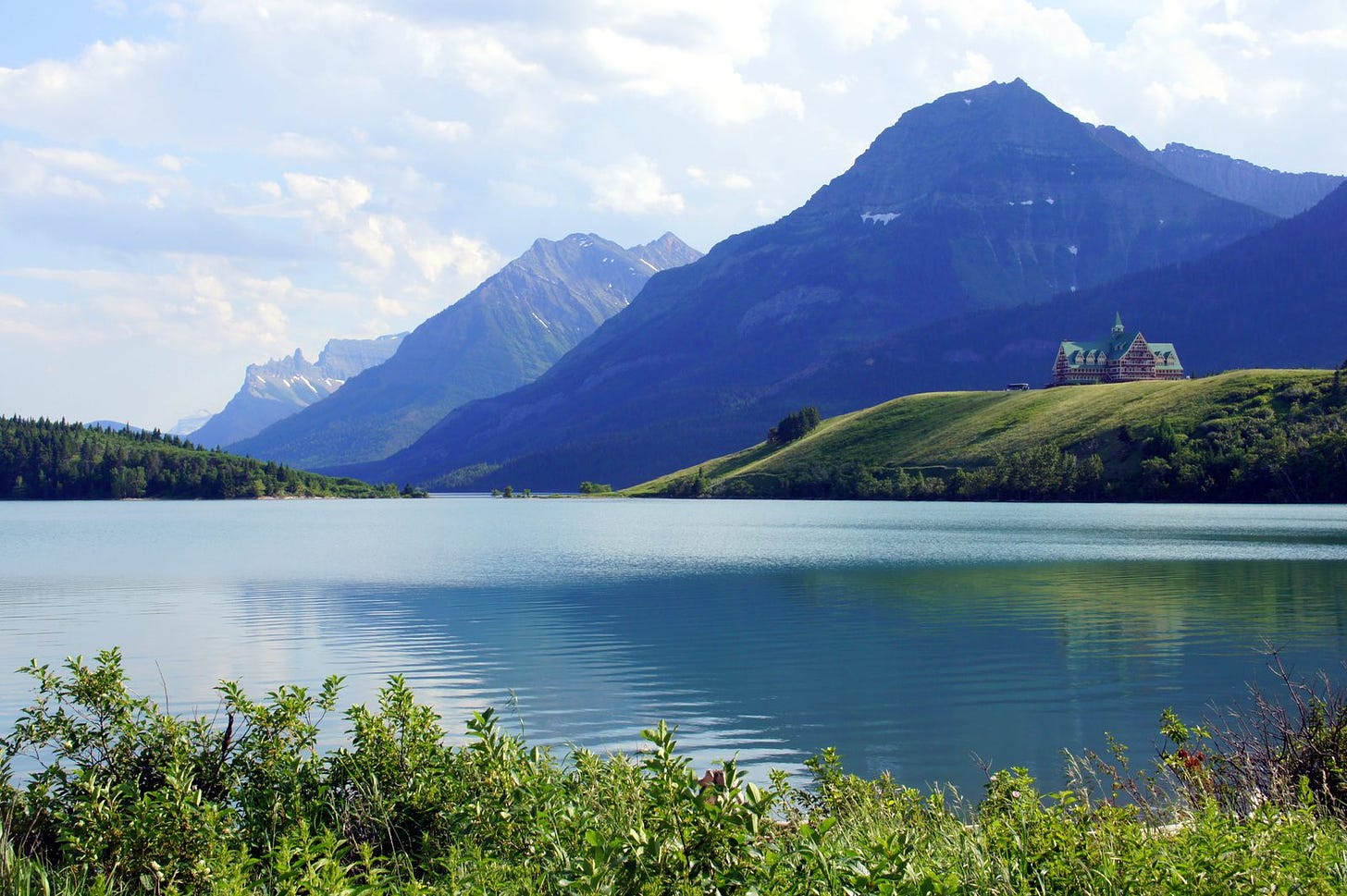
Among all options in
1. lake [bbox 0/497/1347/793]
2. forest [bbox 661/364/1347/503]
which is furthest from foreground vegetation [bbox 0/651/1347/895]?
forest [bbox 661/364/1347/503]

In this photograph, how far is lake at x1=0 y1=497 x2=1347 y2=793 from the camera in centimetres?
3077

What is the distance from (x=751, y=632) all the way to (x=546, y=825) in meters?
36.7

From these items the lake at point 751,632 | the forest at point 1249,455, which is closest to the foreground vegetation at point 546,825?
the lake at point 751,632

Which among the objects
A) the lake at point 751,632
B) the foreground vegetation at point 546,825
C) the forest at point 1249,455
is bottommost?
the lake at point 751,632

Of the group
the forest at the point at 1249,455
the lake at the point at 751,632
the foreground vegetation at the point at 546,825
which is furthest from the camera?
the forest at the point at 1249,455

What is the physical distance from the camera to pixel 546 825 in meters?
12.2

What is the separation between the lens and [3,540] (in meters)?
113

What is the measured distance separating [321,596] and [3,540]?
70.6 metres

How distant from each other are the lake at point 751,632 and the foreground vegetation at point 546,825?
10.5 metres

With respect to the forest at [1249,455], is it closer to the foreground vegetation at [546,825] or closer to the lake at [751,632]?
the lake at [751,632]

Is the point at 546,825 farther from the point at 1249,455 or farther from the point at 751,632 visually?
the point at 1249,455

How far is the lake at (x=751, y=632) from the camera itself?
30.8 m

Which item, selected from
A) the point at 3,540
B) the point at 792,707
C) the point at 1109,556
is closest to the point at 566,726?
the point at 792,707

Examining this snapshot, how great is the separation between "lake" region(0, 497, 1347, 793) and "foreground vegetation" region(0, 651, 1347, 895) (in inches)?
412
